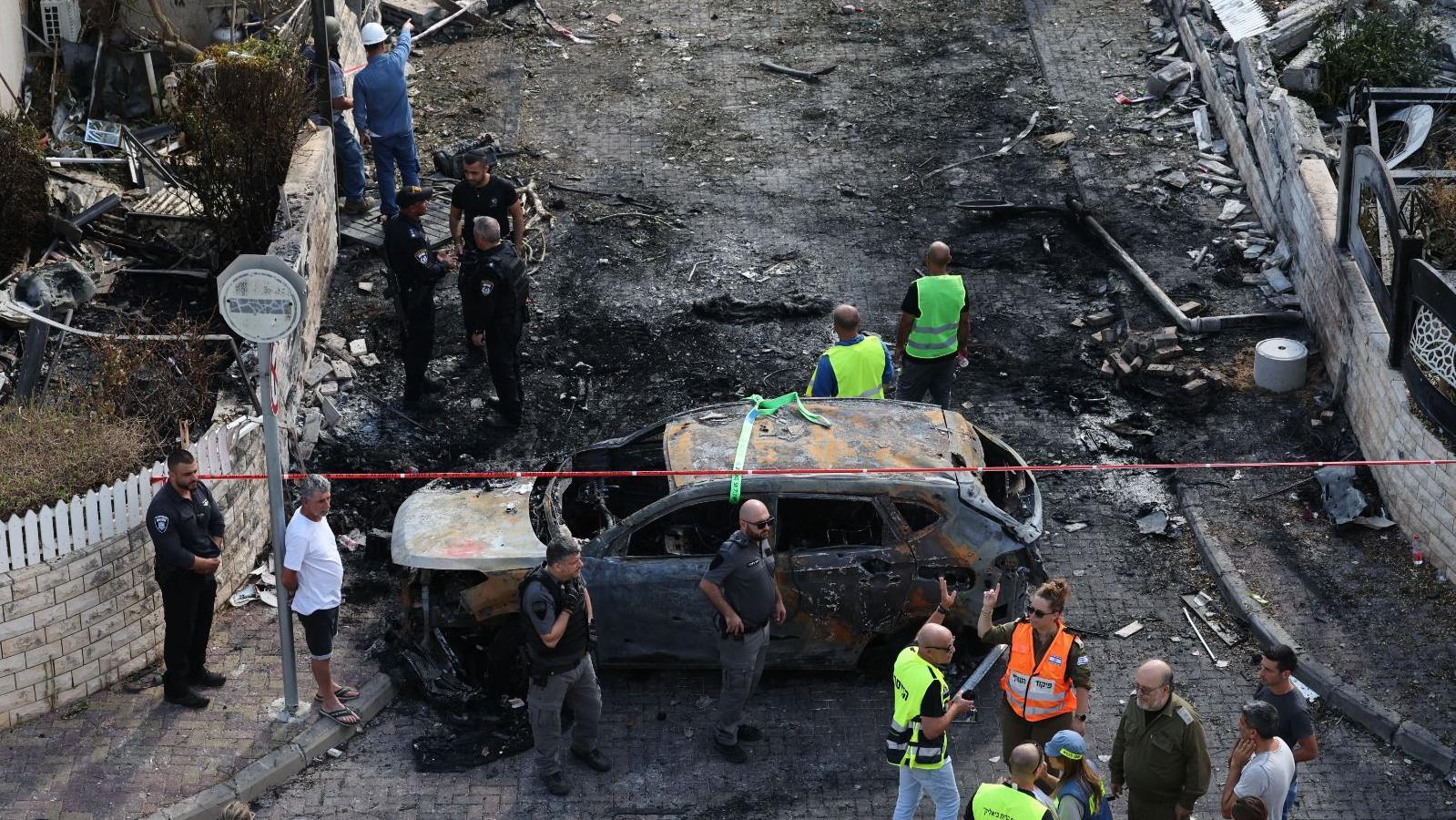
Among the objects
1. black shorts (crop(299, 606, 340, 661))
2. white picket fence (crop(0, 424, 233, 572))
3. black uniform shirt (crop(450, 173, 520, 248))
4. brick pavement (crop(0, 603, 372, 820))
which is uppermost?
white picket fence (crop(0, 424, 233, 572))

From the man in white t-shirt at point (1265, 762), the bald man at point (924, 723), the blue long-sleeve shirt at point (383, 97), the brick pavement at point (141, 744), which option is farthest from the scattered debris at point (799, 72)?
the man in white t-shirt at point (1265, 762)

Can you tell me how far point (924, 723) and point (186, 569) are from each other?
4505mm

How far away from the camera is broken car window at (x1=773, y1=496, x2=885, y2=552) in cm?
993

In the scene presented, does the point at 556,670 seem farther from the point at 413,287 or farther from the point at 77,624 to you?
the point at 413,287

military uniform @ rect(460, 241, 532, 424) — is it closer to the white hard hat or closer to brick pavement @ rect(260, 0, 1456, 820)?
brick pavement @ rect(260, 0, 1456, 820)

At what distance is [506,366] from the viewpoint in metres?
12.7

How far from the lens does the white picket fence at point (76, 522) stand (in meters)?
9.38

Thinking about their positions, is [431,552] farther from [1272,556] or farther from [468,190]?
[1272,556]

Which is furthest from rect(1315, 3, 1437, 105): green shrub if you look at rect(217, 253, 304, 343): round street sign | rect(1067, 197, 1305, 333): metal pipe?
rect(217, 253, 304, 343): round street sign

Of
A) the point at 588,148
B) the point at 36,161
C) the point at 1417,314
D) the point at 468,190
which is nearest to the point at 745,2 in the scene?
the point at 588,148

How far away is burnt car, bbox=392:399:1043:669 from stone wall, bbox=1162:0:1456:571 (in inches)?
123

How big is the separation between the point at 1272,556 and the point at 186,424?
7.62 meters

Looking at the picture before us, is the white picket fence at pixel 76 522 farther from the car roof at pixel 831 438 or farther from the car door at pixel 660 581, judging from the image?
the car roof at pixel 831 438

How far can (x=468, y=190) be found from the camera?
45.0ft
